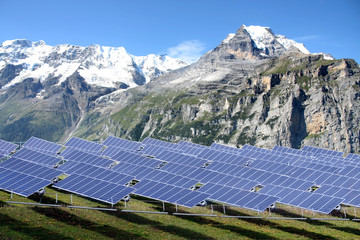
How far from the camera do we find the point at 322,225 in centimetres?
4750

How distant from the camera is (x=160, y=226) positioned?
41.3m

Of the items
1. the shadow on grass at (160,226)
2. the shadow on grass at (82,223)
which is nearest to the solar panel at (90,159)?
the shadow on grass at (160,226)

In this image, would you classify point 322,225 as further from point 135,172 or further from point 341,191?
point 135,172

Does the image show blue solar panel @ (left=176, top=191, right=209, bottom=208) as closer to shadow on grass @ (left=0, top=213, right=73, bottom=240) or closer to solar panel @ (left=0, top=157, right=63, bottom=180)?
shadow on grass @ (left=0, top=213, right=73, bottom=240)

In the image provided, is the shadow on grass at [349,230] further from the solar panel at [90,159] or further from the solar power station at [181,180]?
the solar panel at [90,159]

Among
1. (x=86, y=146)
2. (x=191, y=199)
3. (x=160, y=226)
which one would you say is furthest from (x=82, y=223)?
(x=86, y=146)

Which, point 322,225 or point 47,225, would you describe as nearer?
point 47,225

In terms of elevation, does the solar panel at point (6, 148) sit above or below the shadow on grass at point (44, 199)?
above

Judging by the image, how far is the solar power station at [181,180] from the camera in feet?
138

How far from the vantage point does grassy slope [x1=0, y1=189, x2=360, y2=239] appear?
35.6 m

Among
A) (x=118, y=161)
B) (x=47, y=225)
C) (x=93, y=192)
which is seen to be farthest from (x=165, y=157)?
(x=47, y=225)

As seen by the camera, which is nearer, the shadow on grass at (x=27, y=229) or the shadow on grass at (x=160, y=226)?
the shadow on grass at (x=27, y=229)

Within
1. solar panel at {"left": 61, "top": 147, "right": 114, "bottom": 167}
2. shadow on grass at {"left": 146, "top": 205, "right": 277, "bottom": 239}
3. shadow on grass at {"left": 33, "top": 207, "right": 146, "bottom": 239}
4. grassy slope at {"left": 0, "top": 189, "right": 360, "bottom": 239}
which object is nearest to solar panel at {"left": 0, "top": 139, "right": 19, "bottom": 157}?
solar panel at {"left": 61, "top": 147, "right": 114, "bottom": 167}

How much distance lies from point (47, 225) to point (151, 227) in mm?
10299
